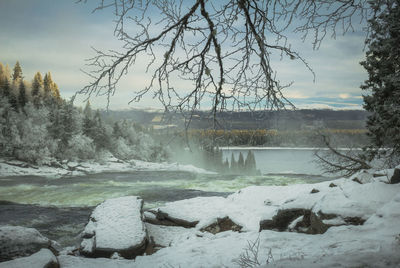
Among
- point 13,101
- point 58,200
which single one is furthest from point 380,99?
point 13,101

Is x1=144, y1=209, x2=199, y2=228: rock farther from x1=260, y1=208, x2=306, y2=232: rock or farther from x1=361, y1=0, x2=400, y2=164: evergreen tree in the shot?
Answer: x1=361, y1=0, x2=400, y2=164: evergreen tree

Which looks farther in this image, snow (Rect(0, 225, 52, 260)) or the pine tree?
the pine tree

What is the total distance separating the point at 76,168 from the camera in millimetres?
49906

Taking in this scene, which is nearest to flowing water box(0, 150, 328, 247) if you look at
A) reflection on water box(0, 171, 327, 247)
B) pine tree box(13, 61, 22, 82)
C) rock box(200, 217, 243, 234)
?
reflection on water box(0, 171, 327, 247)

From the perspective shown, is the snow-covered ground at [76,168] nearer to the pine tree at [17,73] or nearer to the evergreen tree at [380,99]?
the pine tree at [17,73]

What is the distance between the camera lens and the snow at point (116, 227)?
9.12 meters

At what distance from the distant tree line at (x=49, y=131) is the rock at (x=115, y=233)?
4177 centimetres

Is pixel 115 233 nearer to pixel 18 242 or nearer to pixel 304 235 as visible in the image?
pixel 18 242

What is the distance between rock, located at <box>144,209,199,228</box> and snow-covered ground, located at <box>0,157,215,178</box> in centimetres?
3841

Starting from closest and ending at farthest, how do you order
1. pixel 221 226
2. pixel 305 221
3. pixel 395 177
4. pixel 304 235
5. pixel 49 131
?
pixel 304 235 → pixel 395 177 → pixel 305 221 → pixel 221 226 → pixel 49 131

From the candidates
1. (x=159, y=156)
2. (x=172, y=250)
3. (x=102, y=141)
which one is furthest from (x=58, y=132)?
(x=172, y=250)

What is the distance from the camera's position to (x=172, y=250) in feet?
25.5

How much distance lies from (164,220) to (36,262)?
6.77 meters

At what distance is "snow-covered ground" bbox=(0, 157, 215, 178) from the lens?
44.3 metres
